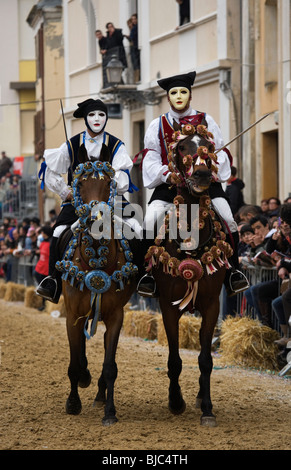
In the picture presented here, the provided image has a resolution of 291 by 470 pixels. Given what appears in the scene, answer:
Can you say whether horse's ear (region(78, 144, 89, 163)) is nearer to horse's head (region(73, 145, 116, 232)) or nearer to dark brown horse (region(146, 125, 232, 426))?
horse's head (region(73, 145, 116, 232))

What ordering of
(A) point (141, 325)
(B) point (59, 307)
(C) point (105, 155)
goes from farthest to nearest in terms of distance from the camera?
1. (B) point (59, 307)
2. (A) point (141, 325)
3. (C) point (105, 155)

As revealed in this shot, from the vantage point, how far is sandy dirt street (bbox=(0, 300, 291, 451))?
8438 mm

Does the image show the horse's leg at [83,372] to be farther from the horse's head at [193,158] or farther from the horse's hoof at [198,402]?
the horse's head at [193,158]

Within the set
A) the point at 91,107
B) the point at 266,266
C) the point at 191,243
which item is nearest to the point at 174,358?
the point at 191,243

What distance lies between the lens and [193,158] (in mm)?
9172

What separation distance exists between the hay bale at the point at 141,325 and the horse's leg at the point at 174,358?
6793 millimetres

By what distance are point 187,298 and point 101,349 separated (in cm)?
590

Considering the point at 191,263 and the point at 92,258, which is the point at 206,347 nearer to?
the point at 191,263

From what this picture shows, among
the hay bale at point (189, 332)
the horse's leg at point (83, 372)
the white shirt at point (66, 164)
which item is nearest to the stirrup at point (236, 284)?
the white shirt at point (66, 164)

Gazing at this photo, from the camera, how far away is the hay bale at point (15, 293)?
25734mm

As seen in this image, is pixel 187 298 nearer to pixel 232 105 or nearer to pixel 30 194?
pixel 232 105

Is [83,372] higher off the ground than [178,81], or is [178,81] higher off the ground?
[178,81]

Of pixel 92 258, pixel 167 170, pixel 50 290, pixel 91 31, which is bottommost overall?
pixel 50 290

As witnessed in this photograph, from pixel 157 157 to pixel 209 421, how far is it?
2.61 metres
